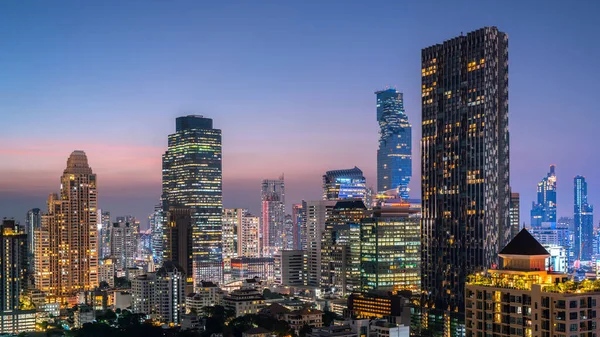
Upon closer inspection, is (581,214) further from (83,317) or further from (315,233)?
(83,317)

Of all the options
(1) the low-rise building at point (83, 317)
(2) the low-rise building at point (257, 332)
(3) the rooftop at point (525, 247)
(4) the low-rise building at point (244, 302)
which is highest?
(3) the rooftop at point (525, 247)

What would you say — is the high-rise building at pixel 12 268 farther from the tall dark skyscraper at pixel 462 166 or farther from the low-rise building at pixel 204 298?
the tall dark skyscraper at pixel 462 166

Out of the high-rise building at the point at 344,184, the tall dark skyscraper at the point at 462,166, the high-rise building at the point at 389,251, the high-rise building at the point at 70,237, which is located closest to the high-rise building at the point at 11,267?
the high-rise building at the point at 70,237

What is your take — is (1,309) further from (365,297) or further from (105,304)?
(365,297)

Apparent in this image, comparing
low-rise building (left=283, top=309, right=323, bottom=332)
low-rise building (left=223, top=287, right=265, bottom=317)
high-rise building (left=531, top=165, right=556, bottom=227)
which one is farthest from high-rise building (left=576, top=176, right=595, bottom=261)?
low-rise building (left=283, top=309, right=323, bottom=332)

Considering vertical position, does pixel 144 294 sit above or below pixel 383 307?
below

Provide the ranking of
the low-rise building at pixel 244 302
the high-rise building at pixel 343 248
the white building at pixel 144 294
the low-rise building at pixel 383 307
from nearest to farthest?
the low-rise building at pixel 383 307
the low-rise building at pixel 244 302
the white building at pixel 144 294
the high-rise building at pixel 343 248

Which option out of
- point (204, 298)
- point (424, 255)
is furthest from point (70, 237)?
point (424, 255)

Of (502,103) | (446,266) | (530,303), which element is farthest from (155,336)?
(530,303)
